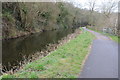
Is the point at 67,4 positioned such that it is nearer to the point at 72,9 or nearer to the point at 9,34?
the point at 72,9

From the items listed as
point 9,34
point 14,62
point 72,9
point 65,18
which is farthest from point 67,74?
point 72,9

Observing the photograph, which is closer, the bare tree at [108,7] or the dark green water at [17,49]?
the dark green water at [17,49]

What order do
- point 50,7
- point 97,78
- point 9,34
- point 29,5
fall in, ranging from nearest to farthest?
point 97,78 → point 9,34 → point 29,5 → point 50,7

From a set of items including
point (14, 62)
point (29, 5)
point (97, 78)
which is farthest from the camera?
point (29, 5)

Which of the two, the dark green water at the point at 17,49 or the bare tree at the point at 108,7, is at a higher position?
the bare tree at the point at 108,7

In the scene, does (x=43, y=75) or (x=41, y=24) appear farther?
(x=41, y=24)

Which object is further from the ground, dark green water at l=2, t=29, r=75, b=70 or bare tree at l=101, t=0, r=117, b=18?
bare tree at l=101, t=0, r=117, b=18

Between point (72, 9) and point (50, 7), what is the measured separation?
1804 centimetres

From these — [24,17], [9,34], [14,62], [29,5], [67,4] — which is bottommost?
[14,62]

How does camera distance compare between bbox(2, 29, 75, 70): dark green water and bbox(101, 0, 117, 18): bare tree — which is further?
bbox(101, 0, 117, 18): bare tree

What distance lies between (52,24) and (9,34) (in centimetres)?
2062

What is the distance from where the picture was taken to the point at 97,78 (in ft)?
19.4

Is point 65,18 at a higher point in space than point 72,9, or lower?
lower

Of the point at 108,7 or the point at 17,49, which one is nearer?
the point at 17,49
